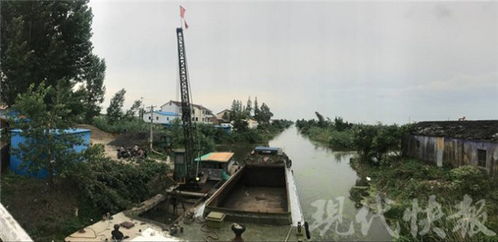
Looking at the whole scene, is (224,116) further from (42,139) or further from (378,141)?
(42,139)

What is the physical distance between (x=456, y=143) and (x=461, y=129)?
1615mm

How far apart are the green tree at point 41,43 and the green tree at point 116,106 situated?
2496cm

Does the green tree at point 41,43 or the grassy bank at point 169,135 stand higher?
the green tree at point 41,43

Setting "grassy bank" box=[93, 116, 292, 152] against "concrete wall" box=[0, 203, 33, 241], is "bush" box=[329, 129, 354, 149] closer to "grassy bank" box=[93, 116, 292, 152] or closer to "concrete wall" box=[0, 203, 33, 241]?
"grassy bank" box=[93, 116, 292, 152]

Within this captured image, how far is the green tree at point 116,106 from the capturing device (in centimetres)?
4384

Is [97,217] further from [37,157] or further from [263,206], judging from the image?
[263,206]

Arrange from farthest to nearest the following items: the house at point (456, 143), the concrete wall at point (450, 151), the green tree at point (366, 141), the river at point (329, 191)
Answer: the green tree at point (366, 141), the house at point (456, 143), the concrete wall at point (450, 151), the river at point (329, 191)

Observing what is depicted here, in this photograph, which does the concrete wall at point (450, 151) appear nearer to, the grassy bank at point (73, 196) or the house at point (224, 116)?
the grassy bank at point (73, 196)

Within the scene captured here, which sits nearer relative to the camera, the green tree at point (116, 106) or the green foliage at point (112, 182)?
the green foliage at point (112, 182)

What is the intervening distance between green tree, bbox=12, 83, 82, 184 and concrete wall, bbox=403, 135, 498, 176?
16591 mm

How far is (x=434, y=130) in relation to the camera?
18047 millimetres

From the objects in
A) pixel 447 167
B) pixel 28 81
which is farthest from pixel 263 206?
pixel 28 81

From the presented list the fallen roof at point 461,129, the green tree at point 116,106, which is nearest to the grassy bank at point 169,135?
the green tree at point 116,106

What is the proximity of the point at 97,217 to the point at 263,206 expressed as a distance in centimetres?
677
